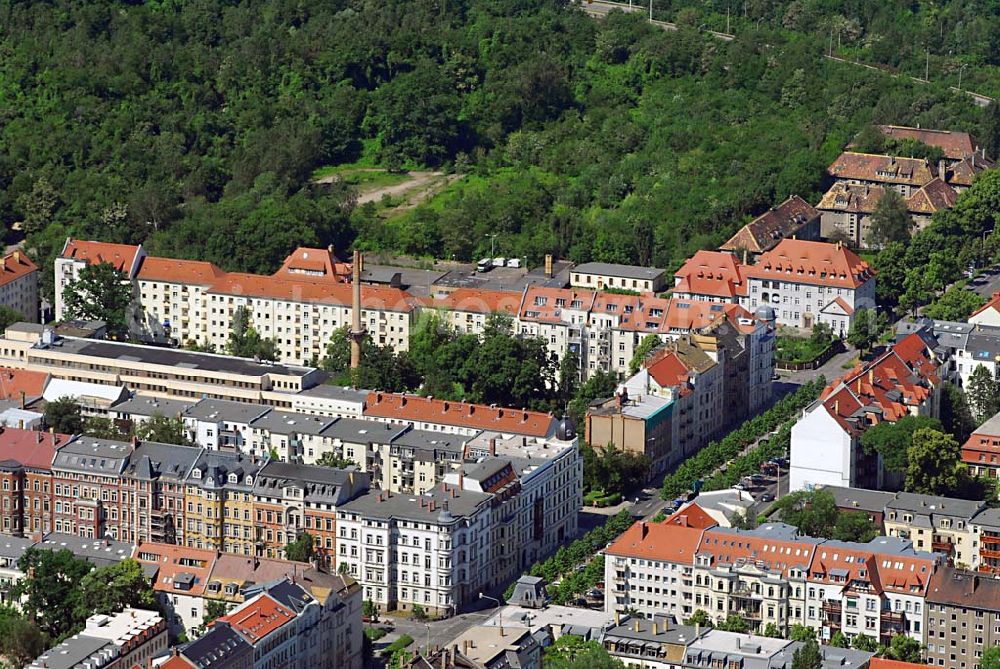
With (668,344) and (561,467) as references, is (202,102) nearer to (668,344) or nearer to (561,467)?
(668,344)

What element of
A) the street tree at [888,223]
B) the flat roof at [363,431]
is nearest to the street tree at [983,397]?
the street tree at [888,223]

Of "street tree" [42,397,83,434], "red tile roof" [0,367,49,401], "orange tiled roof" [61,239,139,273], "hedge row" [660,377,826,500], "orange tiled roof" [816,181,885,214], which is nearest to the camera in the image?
"hedge row" [660,377,826,500]

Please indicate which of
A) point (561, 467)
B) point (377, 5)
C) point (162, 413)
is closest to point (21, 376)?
point (162, 413)

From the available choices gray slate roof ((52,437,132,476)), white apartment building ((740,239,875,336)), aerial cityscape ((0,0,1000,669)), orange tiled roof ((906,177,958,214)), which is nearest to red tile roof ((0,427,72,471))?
aerial cityscape ((0,0,1000,669))

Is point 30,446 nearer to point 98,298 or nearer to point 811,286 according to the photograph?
point 98,298

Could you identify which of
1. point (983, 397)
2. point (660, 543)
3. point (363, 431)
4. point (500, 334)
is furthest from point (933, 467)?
point (500, 334)

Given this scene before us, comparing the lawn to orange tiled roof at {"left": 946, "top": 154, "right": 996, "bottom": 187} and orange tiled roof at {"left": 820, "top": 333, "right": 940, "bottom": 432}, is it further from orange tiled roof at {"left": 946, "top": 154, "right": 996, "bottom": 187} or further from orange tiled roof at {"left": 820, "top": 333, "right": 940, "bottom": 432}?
orange tiled roof at {"left": 946, "top": 154, "right": 996, "bottom": 187}

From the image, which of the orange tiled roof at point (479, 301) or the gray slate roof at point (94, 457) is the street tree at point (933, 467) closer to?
the orange tiled roof at point (479, 301)

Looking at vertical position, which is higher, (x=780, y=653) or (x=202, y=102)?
(x=202, y=102)
